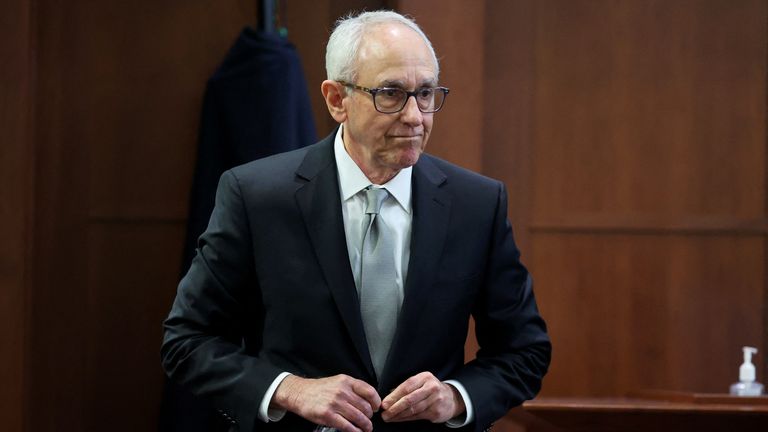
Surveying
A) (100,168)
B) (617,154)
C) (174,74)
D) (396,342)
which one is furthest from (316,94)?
(396,342)

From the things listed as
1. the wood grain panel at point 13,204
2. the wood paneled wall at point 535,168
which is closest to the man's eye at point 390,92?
the wood paneled wall at point 535,168

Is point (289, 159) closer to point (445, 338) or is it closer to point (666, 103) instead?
point (445, 338)

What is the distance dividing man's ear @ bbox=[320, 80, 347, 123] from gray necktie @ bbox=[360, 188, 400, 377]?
258mm

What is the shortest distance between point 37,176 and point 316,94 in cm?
97

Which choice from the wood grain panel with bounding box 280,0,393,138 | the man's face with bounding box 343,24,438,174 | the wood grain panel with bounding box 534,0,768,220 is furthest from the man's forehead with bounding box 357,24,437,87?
the wood grain panel with bounding box 534,0,768,220

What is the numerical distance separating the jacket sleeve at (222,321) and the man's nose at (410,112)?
0.36 m

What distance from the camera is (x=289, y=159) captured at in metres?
2.25

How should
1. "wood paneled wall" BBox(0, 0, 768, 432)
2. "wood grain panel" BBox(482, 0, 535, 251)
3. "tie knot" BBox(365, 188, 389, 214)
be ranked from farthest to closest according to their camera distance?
"wood grain panel" BBox(482, 0, 535, 251) < "wood paneled wall" BBox(0, 0, 768, 432) < "tie knot" BBox(365, 188, 389, 214)

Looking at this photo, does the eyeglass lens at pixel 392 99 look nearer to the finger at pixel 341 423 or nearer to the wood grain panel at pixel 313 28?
the finger at pixel 341 423

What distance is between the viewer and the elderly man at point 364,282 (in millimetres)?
2062

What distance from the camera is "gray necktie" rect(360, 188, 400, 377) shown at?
211 cm

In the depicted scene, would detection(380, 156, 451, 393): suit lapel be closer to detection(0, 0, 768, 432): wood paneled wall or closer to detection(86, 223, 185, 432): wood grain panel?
Answer: detection(0, 0, 768, 432): wood paneled wall

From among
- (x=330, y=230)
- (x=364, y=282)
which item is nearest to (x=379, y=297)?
(x=364, y=282)

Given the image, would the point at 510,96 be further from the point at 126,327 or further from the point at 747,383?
the point at 126,327
